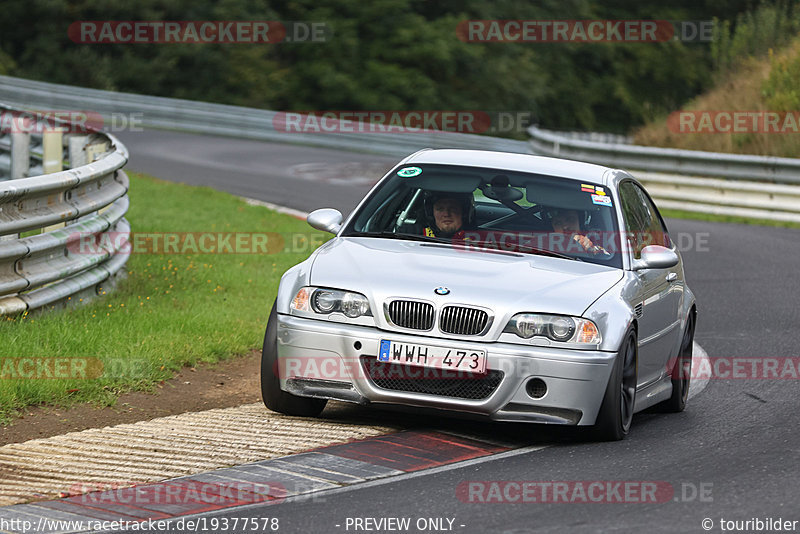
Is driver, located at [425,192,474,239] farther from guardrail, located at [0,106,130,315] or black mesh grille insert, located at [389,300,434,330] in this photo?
guardrail, located at [0,106,130,315]

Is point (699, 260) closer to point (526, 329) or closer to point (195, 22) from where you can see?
point (526, 329)

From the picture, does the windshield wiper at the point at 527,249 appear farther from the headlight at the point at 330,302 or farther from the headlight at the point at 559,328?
the headlight at the point at 330,302

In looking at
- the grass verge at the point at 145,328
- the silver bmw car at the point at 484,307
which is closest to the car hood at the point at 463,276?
the silver bmw car at the point at 484,307

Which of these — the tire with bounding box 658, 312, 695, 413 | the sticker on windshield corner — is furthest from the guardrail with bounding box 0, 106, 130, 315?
the tire with bounding box 658, 312, 695, 413

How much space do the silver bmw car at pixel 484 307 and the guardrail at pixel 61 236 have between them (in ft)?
6.94

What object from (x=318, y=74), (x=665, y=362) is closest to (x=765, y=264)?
(x=665, y=362)

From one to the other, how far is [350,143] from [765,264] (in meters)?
16.8

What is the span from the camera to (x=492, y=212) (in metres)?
8.34

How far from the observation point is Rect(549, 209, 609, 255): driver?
8.01 metres

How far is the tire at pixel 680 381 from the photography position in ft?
28.1

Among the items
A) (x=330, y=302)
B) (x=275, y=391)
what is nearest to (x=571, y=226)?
(x=330, y=302)

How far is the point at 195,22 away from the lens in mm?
48562

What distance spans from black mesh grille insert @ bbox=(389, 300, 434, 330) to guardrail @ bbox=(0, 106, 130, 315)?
2910 millimetres

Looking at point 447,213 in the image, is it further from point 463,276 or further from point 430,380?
point 430,380
